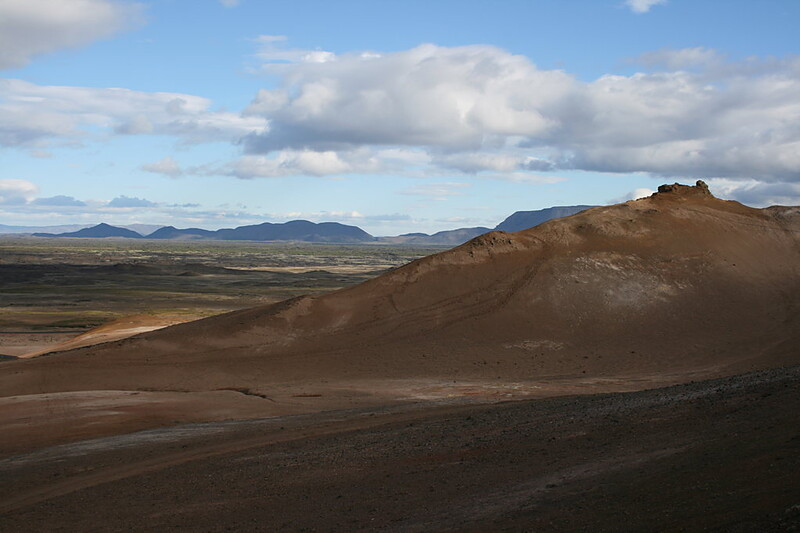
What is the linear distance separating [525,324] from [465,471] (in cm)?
2033

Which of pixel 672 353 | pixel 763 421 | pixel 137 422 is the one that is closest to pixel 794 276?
pixel 672 353

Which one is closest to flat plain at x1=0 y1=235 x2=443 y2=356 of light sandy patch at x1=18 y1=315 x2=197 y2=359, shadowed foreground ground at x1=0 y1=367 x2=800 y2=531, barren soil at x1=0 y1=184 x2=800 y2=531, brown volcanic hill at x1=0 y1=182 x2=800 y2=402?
light sandy patch at x1=18 y1=315 x2=197 y2=359

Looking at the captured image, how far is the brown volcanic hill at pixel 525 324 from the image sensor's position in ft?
103

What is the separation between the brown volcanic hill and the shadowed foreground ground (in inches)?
359

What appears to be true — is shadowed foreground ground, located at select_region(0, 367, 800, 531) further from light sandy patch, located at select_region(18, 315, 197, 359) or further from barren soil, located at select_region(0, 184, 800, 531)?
light sandy patch, located at select_region(18, 315, 197, 359)

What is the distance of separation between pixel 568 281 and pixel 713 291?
6.91 meters

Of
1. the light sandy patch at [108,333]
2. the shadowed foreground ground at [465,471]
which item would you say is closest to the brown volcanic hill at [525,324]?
the shadowed foreground ground at [465,471]

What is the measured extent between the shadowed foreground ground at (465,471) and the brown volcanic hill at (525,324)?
29.9 feet

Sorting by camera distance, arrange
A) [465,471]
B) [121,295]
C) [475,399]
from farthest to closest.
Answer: [121,295], [475,399], [465,471]

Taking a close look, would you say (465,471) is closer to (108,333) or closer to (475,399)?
(475,399)

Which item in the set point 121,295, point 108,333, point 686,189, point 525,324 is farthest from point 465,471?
point 121,295

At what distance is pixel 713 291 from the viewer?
37656 mm

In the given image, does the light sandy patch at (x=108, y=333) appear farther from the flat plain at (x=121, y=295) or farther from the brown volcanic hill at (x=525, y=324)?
the brown volcanic hill at (x=525, y=324)

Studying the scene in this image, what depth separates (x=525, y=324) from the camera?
115 feet
